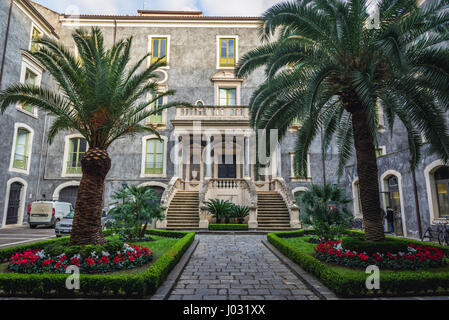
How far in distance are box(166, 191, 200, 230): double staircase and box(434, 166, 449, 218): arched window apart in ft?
38.9

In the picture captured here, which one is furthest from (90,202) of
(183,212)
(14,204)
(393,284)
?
(14,204)

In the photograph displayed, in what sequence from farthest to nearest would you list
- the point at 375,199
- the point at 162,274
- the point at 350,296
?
the point at 375,199, the point at 162,274, the point at 350,296

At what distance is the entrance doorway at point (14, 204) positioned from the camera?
56.4ft

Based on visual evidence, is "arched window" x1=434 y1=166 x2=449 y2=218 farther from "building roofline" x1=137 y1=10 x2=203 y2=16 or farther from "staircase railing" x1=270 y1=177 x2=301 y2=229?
"building roofline" x1=137 y1=10 x2=203 y2=16

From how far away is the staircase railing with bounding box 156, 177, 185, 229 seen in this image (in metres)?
14.6

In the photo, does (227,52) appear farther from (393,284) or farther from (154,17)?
(393,284)

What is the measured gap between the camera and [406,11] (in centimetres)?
719

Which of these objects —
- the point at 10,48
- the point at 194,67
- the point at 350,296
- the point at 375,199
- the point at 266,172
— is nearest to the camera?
the point at 350,296

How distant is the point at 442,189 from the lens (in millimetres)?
11695

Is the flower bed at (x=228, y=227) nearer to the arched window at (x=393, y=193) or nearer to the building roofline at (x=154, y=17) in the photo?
the arched window at (x=393, y=193)

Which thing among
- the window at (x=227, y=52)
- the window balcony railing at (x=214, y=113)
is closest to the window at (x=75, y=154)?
the window balcony railing at (x=214, y=113)

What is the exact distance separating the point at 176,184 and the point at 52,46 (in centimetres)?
1160

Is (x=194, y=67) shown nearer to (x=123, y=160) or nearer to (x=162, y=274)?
(x=123, y=160)

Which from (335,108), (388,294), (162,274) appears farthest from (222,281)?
(335,108)
